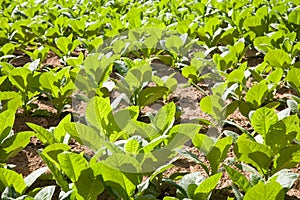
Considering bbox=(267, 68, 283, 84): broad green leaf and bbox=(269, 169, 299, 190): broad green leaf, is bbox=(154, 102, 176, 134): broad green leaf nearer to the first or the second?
bbox=(269, 169, 299, 190): broad green leaf

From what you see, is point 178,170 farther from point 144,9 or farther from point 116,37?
point 144,9

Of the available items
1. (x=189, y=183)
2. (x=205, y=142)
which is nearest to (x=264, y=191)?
(x=189, y=183)

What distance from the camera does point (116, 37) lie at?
4.09 m

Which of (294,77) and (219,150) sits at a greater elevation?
(219,150)

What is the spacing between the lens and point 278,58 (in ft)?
10.2

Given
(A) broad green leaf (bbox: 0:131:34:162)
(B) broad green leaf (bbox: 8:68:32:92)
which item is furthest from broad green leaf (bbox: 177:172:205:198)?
(B) broad green leaf (bbox: 8:68:32:92)

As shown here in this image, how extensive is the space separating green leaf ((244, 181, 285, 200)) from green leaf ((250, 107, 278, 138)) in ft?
1.46

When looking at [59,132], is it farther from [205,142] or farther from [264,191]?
[264,191]

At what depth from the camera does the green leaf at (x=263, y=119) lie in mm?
2014

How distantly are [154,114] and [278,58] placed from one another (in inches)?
34.8

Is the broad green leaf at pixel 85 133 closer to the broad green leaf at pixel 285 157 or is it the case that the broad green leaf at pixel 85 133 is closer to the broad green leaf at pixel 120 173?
the broad green leaf at pixel 120 173

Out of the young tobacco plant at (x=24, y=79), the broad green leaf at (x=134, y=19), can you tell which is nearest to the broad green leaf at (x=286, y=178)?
the young tobacco plant at (x=24, y=79)

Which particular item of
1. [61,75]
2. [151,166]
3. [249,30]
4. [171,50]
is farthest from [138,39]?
[151,166]

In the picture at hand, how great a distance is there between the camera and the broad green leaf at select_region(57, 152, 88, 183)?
1753 millimetres
